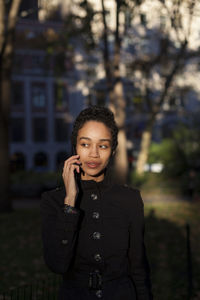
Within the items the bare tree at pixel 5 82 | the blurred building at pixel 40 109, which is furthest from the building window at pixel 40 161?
the bare tree at pixel 5 82

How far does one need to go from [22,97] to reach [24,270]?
31203mm

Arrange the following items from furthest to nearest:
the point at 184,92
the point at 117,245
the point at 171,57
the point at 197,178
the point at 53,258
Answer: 1. the point at 184,92
2. the point at 171,57
3. the point at 197,178
4. the point at 117,245
5. the point at 53,258

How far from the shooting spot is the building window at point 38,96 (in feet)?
123

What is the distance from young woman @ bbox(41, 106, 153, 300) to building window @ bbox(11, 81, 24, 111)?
35.5m

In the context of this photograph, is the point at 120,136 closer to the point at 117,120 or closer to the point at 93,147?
the point at 117,120

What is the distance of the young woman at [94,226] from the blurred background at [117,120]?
A: 1.23 m

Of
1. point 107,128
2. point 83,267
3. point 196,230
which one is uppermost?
point 107,128

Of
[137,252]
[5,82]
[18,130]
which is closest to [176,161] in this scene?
[5,82]

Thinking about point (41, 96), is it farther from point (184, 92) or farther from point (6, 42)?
point (6, 42)

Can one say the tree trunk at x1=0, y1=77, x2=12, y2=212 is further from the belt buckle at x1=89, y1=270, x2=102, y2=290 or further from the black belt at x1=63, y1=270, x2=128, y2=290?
the belt buckle at x1=89, y1=270, x2=102, y2=290

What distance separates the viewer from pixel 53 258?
2488 mm

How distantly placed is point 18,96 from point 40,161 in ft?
23.8

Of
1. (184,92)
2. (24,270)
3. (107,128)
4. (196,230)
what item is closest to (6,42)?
(24,270)

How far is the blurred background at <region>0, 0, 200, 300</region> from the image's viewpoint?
9.13m
